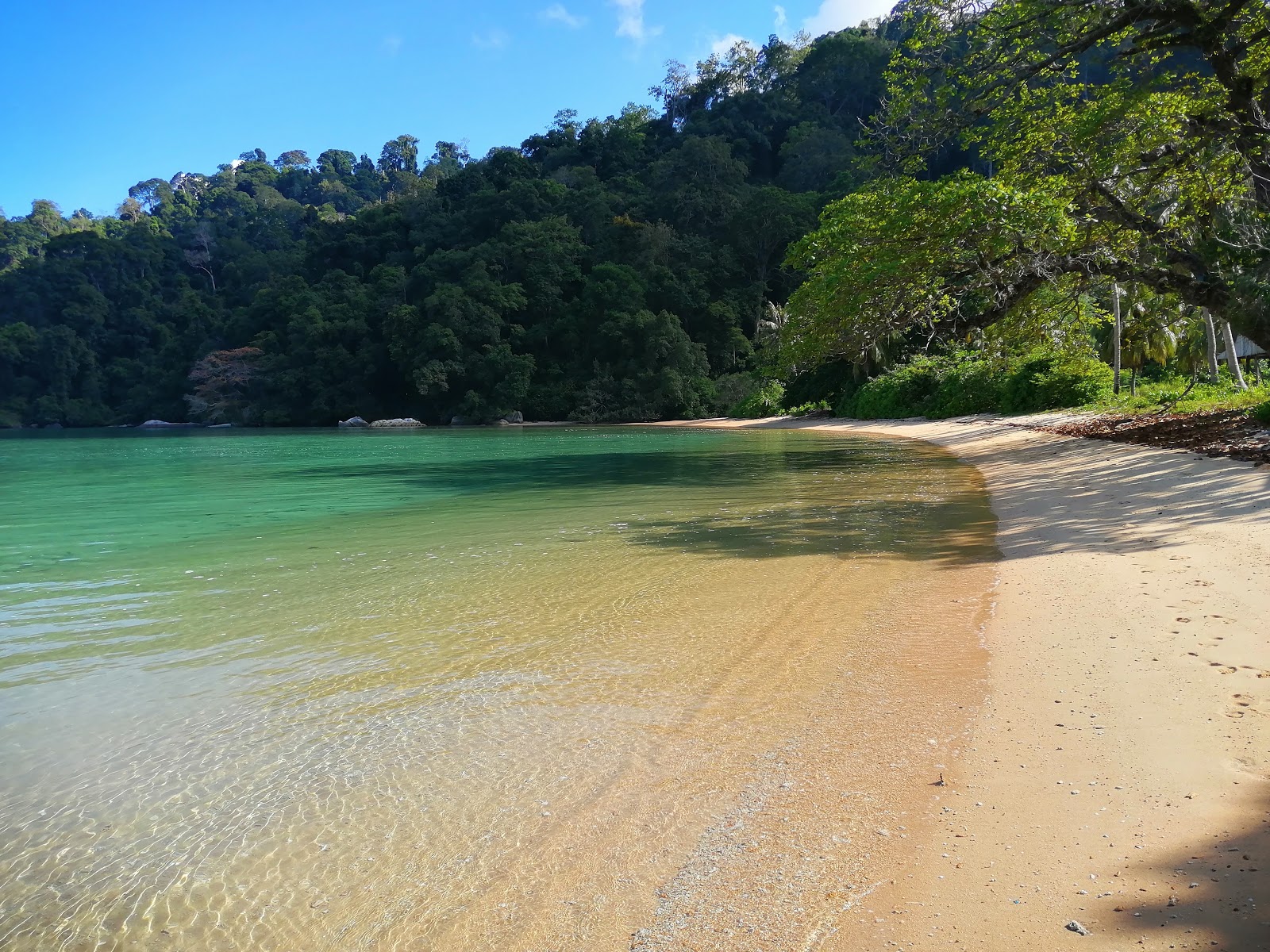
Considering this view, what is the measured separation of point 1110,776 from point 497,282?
54533 mm

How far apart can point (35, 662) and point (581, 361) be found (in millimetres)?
49724

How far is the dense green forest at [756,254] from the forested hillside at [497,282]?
0.81 ft

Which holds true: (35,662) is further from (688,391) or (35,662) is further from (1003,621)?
(688,391)

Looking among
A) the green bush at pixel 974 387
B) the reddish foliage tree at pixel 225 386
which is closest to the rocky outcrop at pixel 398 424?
the reddish foliage tree at pixel 225 386

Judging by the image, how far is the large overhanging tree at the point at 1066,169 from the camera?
36.2 ft

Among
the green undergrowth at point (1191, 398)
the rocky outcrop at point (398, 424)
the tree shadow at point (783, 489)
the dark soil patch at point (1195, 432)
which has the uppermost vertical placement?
the rocky outcrop at point (398, 424)

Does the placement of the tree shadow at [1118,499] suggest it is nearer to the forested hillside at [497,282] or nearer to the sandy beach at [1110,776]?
the sandy beach at [1110,776]

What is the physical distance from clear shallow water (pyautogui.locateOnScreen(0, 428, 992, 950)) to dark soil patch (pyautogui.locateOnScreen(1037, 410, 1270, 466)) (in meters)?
4.00

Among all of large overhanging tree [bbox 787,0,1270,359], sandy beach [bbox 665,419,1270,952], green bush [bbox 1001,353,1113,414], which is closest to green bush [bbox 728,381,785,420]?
green bush [bbox 1001,353,1113,414]

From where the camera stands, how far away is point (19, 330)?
67.2 m

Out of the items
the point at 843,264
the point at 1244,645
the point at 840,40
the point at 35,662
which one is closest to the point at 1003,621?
the point at 1244,645

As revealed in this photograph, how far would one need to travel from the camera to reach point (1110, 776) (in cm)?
307

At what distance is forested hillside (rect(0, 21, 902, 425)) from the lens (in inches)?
2050

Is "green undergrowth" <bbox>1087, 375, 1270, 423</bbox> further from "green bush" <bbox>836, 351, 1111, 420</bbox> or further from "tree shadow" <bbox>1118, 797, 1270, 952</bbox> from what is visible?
"tree shadow" <bbox>1118, 797, 1270, 952</bbox>
